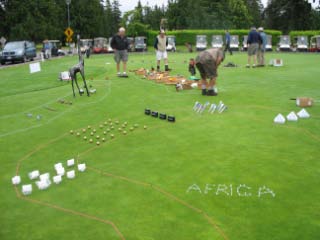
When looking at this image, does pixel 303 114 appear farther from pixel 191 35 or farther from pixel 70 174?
pixel 191 35

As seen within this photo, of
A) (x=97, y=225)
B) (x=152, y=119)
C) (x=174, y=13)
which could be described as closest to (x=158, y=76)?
(x=152, y=119)

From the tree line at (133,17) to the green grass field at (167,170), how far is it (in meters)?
43.4

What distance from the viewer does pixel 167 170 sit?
23.3 ft

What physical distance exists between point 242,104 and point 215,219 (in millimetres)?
7024

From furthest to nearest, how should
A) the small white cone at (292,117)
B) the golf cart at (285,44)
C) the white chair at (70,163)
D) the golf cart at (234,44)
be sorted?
1. the golf cart at (234,44)
2. the golf cart at (285,44)
3. the small white cone at (292,117)
4. the white chair at (70,163)

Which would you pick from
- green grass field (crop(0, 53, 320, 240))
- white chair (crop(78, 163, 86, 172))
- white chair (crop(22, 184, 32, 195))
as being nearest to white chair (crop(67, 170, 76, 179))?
green grass field (crop(0, 53, 320, 240))

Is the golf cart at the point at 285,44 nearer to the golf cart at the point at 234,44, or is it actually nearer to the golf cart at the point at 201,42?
the golf cart at the point at 234,44

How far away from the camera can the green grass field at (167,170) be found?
207 inches

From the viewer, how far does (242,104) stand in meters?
11.9

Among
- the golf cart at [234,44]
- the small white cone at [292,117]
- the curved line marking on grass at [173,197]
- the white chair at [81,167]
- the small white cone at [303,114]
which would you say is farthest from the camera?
the golf cart at [234,44]

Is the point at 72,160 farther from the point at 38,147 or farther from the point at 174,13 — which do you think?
the point at 174,13

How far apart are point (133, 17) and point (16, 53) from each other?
37.7 m

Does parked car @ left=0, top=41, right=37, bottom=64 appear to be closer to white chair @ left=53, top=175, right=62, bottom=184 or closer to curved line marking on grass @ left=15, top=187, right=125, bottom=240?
white chair @ left=53, top=175, right=62, bottom=184

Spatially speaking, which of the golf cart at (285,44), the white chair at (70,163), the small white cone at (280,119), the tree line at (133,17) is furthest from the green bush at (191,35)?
the white chair at (70,163)
